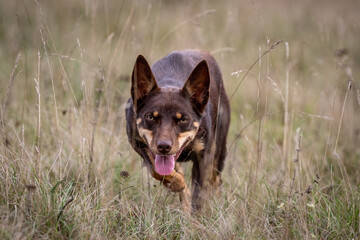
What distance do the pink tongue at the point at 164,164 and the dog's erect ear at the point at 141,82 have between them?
51 centimetres

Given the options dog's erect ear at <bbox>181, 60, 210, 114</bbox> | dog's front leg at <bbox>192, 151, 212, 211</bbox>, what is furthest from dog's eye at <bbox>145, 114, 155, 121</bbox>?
dog's front leg at <bbox>192, 151, 212, 211</bbox>

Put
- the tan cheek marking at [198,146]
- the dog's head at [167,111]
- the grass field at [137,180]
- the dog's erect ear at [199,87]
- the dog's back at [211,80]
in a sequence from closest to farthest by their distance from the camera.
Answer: the grass field at [137,180]
the dog's head at [167,111]
the dog's erect ear at [199,87]
the tan cheek marking at [198,146]
the dog's back at [211,80]

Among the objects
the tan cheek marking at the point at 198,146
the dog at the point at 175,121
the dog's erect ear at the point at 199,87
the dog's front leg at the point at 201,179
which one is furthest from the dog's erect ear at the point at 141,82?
the dog's front leg at the point at 201,179

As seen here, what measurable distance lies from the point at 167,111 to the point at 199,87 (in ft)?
1.27

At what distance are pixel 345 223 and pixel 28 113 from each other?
3.96 meters

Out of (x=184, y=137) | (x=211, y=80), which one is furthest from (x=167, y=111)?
(x=211, y=80)

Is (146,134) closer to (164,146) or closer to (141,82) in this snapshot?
(164,146)

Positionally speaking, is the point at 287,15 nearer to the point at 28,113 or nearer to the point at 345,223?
the point at 28,113

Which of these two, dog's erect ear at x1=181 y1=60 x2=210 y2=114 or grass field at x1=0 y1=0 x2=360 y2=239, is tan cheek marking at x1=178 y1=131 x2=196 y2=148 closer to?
dog's erect ear at x1=181 y1=60 x2=210 y2=114

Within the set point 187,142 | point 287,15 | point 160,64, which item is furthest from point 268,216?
point 287,15

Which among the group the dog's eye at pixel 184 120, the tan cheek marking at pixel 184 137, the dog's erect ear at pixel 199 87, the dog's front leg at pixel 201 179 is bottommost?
the dog's front leg at pixel 201 179

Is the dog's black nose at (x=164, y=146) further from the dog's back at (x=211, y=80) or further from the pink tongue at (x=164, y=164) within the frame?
the dog's back at (x=211, y=80)

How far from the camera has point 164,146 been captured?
3771mm

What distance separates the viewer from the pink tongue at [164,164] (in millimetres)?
3920
